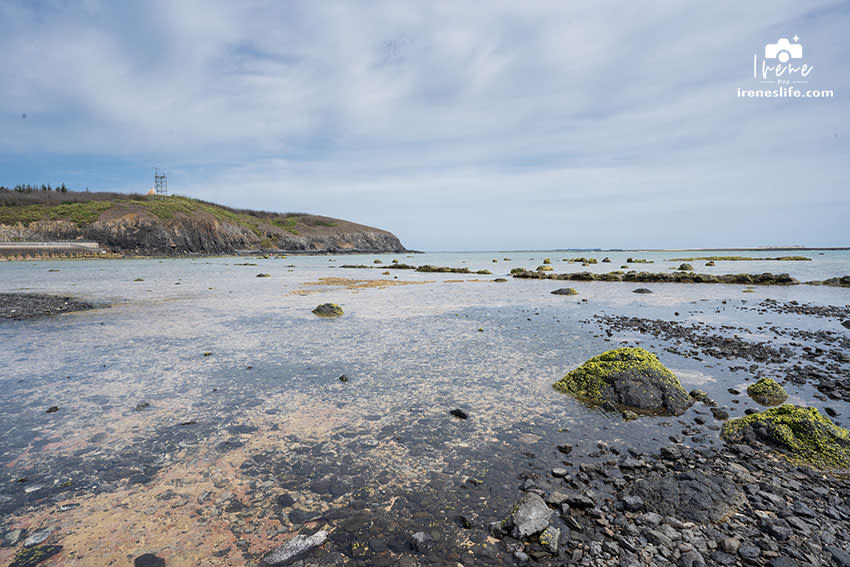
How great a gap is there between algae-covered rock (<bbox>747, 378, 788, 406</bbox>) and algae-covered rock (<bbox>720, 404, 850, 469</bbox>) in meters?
1.94

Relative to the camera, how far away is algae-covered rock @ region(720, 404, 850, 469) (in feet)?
21.7

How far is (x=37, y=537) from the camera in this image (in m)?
4.80

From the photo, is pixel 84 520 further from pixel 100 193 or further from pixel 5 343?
pixel 100 193

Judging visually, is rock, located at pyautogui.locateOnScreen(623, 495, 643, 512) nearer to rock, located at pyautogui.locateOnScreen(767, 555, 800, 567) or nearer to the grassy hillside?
rock, located at pyautogui.locateOnScreen(767, 555, 800, 567)

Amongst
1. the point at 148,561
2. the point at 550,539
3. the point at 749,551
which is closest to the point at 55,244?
the point at 148,561

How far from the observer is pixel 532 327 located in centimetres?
1880

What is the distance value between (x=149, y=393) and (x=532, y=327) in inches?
617

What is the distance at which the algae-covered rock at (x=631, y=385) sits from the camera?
9.12m

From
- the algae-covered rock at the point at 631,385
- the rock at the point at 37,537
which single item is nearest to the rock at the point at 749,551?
the algae-covered rock at the point at 631,385

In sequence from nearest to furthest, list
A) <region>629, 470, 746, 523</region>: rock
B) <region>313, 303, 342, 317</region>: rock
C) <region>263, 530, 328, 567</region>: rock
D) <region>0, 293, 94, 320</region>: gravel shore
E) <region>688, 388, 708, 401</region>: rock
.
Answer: <region>263, 530, 328, 567</region>: rock → <region>629, 470, 746, 523</region>: rock → <region>688, 388, 708, 401</region>: rock → <region>0, 293, 94, 320</region>: gravel shore → <region>313, 303, 342, 317</region>: rock

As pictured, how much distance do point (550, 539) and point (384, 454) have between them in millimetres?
3316

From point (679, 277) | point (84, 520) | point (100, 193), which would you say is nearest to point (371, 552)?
point (84, 520)

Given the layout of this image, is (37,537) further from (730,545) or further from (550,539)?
(730,545)

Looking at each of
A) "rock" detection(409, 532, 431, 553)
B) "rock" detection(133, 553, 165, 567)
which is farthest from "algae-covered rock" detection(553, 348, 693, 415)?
"rock" detection(133, 553, 165, 567)
